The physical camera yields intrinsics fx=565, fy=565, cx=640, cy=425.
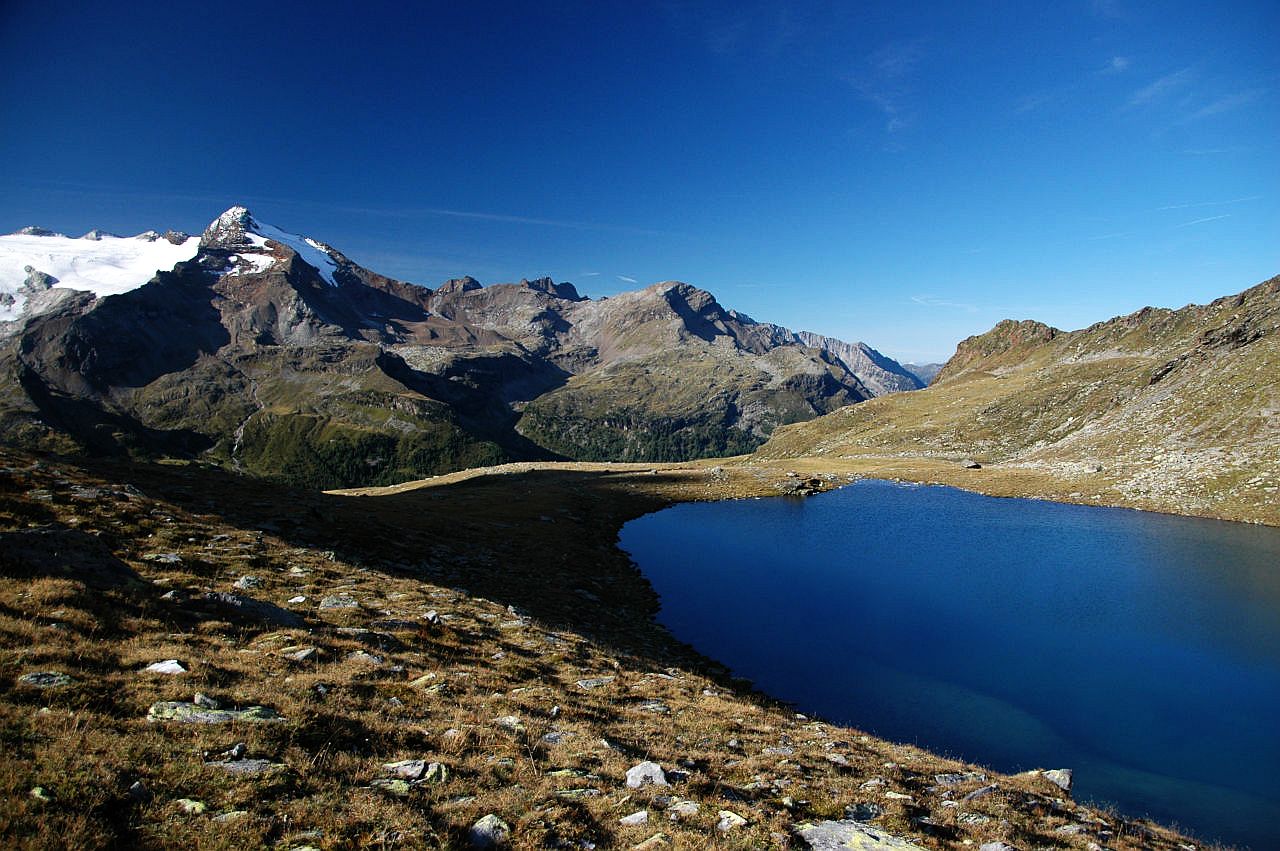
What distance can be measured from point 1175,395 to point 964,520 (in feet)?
205

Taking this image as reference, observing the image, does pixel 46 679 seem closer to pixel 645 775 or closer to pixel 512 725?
pixel 512 725

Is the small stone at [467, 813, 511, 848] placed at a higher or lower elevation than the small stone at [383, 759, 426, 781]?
higher

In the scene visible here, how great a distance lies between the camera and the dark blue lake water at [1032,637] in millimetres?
24188

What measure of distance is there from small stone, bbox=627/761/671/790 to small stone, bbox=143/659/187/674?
1056cm

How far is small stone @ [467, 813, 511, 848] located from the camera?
923cm

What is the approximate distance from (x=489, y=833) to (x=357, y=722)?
5.34m

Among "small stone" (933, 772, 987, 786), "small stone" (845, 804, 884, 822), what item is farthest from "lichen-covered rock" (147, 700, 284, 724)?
"small stone" (933, 772, 987, 786)

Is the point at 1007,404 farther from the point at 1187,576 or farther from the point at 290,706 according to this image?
the point at 290,706

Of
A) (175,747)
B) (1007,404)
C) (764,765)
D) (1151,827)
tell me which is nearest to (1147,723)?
(1151,827)

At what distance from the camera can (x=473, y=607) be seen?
2741 cm

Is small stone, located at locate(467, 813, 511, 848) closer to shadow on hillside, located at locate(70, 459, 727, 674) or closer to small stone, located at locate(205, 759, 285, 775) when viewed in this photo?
small stone, located at locate(205, 759, 285, 775)

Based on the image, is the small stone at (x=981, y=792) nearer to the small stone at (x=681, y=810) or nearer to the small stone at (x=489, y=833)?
the small stone at (x=681, y=810)

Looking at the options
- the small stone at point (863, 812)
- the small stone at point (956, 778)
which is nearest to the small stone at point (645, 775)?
the small stone at point (863, 812)

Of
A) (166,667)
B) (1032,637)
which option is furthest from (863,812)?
(1032,637)
